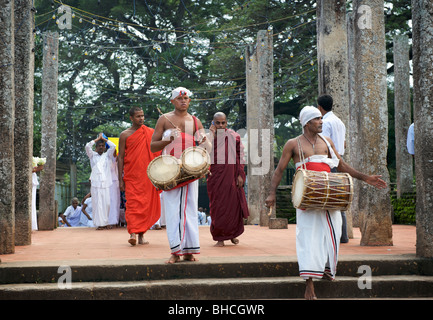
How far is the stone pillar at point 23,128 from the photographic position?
866 centimetres

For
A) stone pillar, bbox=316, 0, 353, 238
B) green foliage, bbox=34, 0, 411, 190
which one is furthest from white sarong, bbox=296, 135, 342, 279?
green foliage, bbox=34, 0, 411, 190

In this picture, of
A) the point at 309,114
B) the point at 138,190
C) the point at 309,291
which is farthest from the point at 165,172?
the point at 138,190

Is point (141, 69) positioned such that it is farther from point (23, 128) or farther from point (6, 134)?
point (6, 134)

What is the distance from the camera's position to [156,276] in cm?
614

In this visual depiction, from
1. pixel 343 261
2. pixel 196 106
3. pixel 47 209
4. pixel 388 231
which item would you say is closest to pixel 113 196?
pixel 47 209

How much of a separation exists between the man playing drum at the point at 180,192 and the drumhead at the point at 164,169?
21cm

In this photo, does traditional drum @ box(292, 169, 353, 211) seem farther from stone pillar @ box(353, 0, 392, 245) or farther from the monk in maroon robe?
the monk in maroon robe

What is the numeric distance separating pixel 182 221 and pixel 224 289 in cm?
95

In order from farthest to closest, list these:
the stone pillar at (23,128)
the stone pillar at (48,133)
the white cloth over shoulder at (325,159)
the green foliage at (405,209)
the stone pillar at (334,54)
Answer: the green foliage at (405,209), the stone pillar at (48,133), the stone pillar at (334,54), the stone pillar at (23,128), the white cloth over shoulder at (325,159)

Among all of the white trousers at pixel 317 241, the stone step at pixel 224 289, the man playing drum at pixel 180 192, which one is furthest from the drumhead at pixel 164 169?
the white trousers at pixel 317 241

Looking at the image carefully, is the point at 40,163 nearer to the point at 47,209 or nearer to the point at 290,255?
the point at 47,209

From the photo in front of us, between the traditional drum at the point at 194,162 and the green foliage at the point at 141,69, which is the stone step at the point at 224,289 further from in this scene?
the green foliage at the point at 141,69

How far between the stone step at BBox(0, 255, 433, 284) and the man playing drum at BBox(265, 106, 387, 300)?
0.57 m
